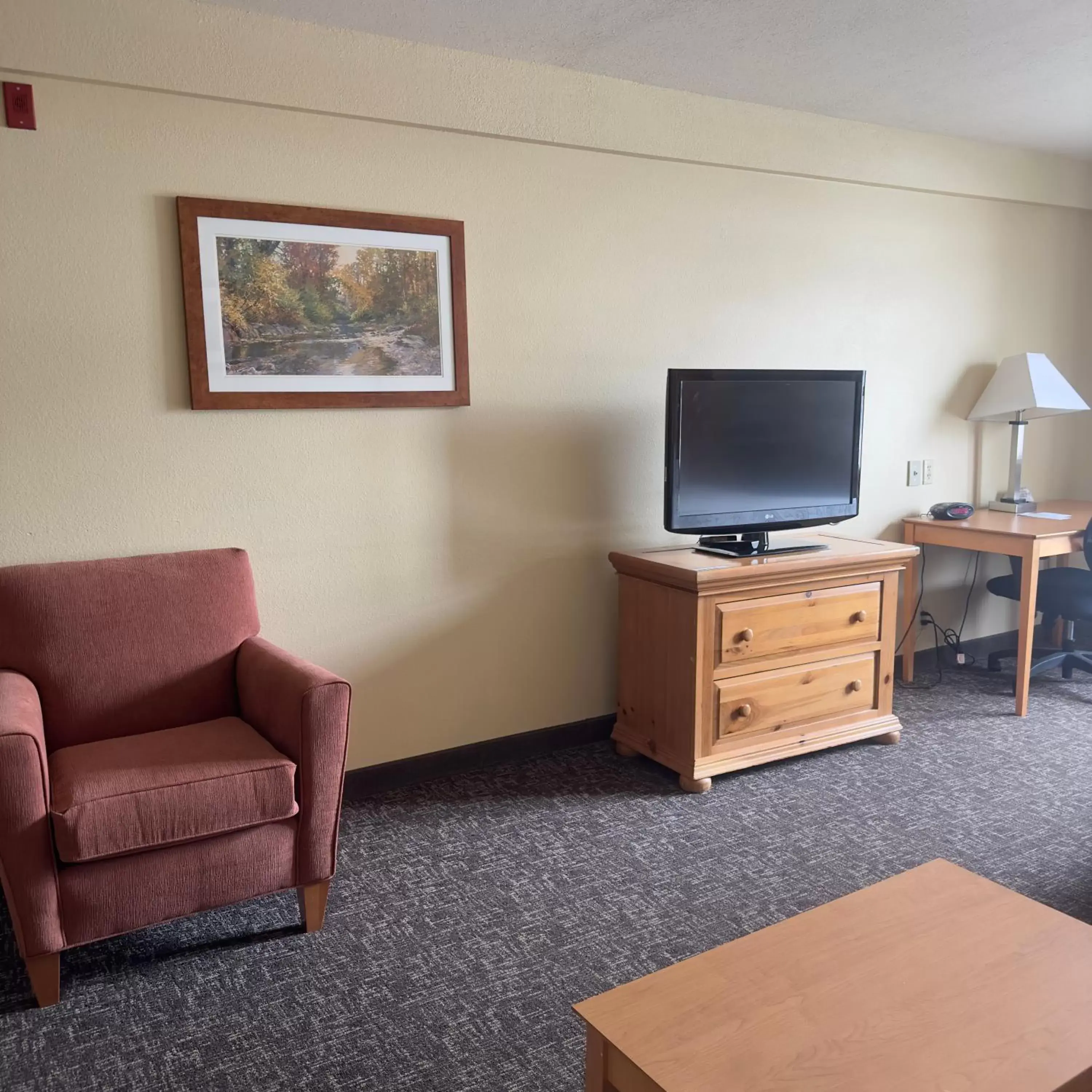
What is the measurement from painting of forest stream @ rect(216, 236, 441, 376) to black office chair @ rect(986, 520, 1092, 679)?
2.69 meters

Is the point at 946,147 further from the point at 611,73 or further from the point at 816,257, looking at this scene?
the point at 611,73

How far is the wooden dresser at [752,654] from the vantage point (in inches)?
119

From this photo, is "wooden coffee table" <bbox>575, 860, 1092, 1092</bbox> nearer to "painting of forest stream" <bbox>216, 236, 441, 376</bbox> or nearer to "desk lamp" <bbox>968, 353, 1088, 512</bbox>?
"painting of forest stream" <bbox>216, 236, 441, 376</bbox>

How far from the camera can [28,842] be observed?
1898 mm

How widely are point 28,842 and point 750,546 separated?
91.0 inches

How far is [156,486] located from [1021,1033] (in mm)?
2350

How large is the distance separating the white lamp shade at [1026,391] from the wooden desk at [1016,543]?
18.1 inches

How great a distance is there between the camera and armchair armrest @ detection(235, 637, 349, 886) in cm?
216

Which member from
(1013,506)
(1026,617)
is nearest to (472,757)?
(1026,617)

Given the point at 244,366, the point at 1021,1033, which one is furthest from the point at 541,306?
the point at 1021,1033

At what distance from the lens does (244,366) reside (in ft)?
8.93

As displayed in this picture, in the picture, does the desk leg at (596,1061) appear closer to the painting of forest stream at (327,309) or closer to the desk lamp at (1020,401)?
the painting of forest stream at (327,309)

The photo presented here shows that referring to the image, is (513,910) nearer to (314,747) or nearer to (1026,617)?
(314,747)

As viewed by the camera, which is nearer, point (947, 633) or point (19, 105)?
point (19, 105)
